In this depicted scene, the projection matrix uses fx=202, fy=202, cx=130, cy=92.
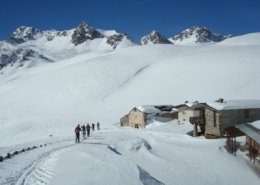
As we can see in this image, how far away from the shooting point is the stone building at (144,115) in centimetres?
2795

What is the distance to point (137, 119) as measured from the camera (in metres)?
29.1

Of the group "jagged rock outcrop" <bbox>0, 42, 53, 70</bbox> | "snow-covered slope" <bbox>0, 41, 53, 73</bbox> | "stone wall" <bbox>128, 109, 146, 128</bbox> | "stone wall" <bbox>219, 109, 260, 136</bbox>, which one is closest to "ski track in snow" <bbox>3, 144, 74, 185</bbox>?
"stone wall" <bbox>219, 109, 260, 136</bbox>

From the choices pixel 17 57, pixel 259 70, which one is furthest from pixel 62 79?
pixel 17 57

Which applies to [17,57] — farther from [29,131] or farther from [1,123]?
[29,131]

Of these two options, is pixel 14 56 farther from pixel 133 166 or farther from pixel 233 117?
pixel 133 166

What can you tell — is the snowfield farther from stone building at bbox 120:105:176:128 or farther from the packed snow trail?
stone building at bbox 120:105:176:128

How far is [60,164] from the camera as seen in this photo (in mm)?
9523

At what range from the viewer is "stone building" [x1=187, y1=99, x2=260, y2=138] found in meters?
17.8

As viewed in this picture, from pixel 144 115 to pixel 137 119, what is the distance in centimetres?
189

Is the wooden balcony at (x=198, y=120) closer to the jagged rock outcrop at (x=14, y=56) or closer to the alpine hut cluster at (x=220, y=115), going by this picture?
the alpine hut cluster at (x=220, y=115)

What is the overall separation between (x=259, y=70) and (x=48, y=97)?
52300mm

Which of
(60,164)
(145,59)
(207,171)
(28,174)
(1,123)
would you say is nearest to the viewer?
(28,174)

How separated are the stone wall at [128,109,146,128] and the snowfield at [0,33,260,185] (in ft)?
4.41

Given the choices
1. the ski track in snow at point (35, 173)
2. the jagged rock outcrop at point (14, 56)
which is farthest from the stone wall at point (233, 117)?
the jagged rock outcrop at point (14, 56)
